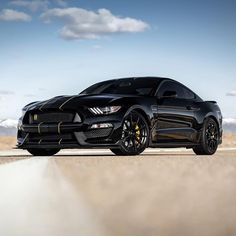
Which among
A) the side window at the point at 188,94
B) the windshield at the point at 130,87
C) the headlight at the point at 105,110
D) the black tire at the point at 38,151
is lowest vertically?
the black tire at the point at 38,151

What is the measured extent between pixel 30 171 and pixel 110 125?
3.84 meters

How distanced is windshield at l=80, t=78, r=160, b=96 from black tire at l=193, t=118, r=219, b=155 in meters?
1.53

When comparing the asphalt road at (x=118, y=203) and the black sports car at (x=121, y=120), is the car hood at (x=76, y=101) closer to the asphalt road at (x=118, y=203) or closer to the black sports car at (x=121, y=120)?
the black sports car at (x=121, y=120)

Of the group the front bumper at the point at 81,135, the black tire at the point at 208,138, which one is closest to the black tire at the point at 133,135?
the front bumper at the point at 81,135

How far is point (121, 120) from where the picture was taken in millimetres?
10953

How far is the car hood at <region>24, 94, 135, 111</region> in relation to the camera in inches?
439

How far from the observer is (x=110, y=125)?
10.9m

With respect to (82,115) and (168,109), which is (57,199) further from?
(168,109)

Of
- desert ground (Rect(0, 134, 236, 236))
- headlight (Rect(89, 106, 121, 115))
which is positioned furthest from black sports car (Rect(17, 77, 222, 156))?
desert ground (Rect(0, 134, 236, 236))

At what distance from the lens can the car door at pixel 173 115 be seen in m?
11.9

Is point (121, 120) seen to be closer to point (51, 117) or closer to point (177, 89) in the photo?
point (51, 117)

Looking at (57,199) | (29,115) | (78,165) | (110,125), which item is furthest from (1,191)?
(29,115)

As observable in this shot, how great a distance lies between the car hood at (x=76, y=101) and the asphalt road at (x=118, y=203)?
13.9 feet

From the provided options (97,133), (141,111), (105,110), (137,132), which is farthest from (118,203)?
(141,111)
